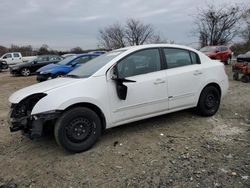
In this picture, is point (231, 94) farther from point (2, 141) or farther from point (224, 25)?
point (224, 25)

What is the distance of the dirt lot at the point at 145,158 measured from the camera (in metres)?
3.47

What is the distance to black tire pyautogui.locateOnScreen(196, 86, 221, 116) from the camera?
5.61 meters

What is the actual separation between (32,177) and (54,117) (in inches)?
34.3

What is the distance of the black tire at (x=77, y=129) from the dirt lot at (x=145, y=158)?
164 mm

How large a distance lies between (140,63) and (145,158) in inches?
69.0

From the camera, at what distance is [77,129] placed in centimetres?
419

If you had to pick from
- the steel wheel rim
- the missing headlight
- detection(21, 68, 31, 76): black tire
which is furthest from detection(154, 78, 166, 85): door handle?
detection(21, 68, 31, 76): black tire

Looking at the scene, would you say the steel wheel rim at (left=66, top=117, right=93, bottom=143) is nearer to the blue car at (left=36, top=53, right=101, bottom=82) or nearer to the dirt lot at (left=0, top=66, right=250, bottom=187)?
the dirt lot at (left=0, top=66, right=250, bottom=187)

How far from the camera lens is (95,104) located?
14.1ft

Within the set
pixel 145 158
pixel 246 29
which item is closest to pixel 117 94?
pixel 145 158

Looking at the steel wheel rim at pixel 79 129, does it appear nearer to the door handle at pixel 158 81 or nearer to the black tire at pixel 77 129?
the black tire at pixel 77 129

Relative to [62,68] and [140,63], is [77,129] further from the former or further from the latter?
[62,68]

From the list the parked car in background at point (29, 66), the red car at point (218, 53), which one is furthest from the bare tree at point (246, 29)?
the parked car in background at point (29, 66)

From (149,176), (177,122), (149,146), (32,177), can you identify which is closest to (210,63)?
(177,122)
